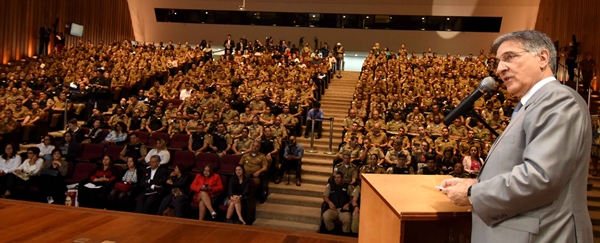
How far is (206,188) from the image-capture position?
5.76 metres

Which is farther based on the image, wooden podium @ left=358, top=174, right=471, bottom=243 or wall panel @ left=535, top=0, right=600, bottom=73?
wall panel @ left=535, top=0, right=600, bottom=73

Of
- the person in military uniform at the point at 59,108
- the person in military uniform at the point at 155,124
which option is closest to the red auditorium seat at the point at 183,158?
the person in military uniform at the point at 155,124

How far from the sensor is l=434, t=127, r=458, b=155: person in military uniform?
7.41 metres

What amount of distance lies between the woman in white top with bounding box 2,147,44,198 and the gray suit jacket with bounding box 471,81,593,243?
258 inches

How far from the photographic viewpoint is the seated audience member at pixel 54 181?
6.27 meters

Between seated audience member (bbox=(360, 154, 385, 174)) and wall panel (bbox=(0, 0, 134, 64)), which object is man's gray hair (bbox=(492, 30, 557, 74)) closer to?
seated audience member (bbox=(360, 154, 385, 174))

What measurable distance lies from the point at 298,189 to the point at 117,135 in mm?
3234

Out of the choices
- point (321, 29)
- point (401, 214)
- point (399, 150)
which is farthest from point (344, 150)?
point (321, 29)

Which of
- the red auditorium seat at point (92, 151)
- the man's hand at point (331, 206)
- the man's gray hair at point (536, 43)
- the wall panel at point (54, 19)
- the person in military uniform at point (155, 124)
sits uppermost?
the wall panel at point (54, 19)

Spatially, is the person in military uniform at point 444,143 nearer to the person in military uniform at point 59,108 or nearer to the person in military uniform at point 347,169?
the person in military uniform at point 347,169

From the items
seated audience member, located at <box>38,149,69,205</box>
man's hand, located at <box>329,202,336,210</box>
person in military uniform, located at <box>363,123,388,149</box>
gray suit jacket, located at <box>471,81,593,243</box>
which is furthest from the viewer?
person in military uniform, located at <box>363,123,388,149</box>

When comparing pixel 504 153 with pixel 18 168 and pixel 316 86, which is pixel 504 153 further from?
pixel 316 86

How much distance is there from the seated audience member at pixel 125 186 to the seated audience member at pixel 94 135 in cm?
173

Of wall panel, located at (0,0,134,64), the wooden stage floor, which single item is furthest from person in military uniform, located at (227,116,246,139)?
wall panel, located at (0,0,134,64)
